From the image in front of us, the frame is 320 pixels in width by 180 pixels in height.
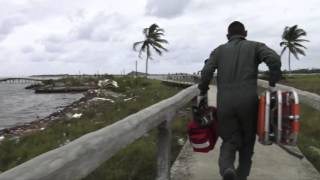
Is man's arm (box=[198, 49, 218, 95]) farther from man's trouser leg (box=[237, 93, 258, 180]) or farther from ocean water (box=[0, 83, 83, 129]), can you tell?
ocean water (box=[0, 83, 83, 129])

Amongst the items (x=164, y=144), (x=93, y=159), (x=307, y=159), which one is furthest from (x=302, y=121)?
(x=93, y=159)

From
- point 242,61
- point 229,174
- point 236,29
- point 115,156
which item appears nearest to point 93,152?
point 229,174

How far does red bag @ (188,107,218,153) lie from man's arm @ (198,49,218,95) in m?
0.26

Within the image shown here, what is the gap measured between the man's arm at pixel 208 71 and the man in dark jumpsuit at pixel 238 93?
0.03 metres

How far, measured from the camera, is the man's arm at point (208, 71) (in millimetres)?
6176

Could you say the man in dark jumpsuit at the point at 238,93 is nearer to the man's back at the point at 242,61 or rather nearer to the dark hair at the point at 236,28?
the man's back at the point at 242,61

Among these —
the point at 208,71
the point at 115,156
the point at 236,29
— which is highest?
the point at 236,29

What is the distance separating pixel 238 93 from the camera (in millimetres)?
5820

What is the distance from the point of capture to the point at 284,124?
5.61 meters

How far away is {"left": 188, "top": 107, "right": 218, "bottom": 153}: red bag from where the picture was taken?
20.0 feet

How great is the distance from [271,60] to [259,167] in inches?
92.8

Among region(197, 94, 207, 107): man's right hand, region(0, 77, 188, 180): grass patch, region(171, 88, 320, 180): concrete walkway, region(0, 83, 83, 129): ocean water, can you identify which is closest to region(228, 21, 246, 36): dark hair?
region(197, 94, 207, 107): man's right hand

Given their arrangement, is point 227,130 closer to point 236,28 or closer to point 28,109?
point 236,28

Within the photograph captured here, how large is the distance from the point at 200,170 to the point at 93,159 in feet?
12.3
